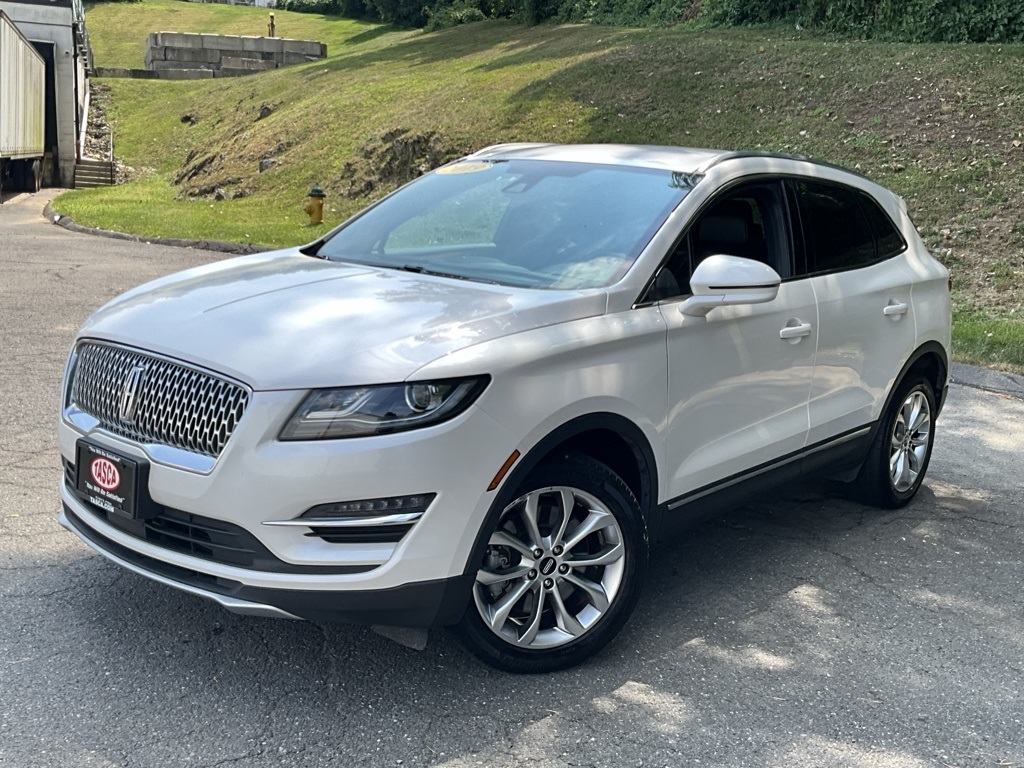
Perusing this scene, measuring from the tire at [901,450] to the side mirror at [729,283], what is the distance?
1.81 metres

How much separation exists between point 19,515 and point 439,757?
268cm

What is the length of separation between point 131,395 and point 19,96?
1025 inches

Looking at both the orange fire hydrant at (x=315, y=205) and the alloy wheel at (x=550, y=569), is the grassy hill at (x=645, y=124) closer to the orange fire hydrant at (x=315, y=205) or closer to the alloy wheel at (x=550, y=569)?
the orange fire hydrant at (x=315, y=205)

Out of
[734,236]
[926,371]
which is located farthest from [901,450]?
[734,236]

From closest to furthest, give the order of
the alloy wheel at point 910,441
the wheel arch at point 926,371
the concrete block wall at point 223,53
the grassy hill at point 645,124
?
the wheel arch at point 926,371
the alloy wheel at point 910,441
the grassy hill at point 645,124
the concrete block wall at point 223,53

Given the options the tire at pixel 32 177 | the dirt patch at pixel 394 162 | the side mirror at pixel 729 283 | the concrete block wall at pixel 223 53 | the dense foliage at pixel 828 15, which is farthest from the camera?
the concrete block wall at pixel 223 53

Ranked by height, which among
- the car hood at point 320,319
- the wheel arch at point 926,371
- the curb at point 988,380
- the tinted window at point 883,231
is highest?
the tinted window at point 883,231

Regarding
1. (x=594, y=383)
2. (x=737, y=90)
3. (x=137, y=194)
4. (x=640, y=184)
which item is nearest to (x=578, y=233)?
(x=640, y=184)

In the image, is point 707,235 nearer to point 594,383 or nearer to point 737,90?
point 594,383

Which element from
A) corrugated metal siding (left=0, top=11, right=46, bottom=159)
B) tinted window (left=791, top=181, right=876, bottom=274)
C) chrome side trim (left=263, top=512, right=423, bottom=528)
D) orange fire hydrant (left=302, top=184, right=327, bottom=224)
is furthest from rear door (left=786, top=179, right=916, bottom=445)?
corrugated metal siding (left=0, top=11, right=46, bottom=159)

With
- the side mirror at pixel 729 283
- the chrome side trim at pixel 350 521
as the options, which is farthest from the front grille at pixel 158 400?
the side mirror at pixel 729 283

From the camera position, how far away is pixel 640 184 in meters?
4.73

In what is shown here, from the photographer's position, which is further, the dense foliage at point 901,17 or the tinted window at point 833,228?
the dense foliage at point 901,17

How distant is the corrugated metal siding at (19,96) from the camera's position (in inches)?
964
